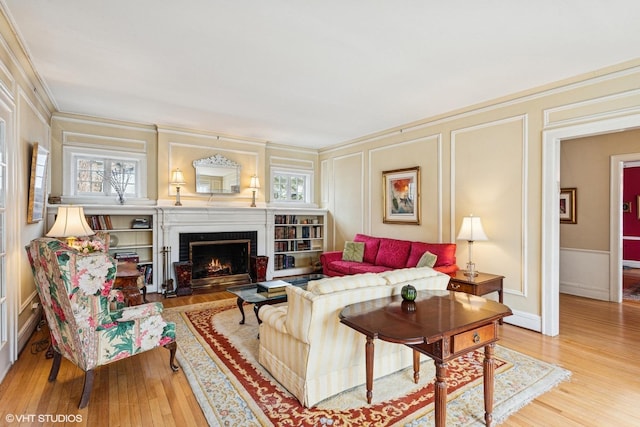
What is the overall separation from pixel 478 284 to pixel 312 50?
291 centimetres

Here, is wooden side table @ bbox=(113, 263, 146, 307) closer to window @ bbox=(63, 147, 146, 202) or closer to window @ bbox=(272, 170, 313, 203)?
window @ bbox=(63, 147, 146, 202)

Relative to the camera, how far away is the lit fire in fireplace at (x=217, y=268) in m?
5.85

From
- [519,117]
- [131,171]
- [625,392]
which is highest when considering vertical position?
[519,117]

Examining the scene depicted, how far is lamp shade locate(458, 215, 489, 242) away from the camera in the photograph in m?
3.84

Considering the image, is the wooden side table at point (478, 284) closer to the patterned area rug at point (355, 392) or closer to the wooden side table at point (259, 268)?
the patterned area rug at point (355, 392)

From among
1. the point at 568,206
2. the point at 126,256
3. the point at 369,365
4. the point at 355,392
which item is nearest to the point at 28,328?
the point at 126,256

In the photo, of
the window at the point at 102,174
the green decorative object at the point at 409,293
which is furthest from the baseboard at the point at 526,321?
the window at the point at 102,174

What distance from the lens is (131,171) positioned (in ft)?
17.4

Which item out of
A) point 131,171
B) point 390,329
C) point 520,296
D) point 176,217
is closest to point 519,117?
point 520,296

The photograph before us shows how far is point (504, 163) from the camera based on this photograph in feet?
13.0

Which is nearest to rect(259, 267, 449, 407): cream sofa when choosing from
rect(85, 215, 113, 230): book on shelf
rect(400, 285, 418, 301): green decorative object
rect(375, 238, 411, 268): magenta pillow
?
rect(400, 285, 418, 301): green decorative object

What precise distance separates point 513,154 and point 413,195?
61.1 inches

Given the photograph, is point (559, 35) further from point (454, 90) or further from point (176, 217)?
point (176, 217)

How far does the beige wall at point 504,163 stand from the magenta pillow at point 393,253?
0.29m
